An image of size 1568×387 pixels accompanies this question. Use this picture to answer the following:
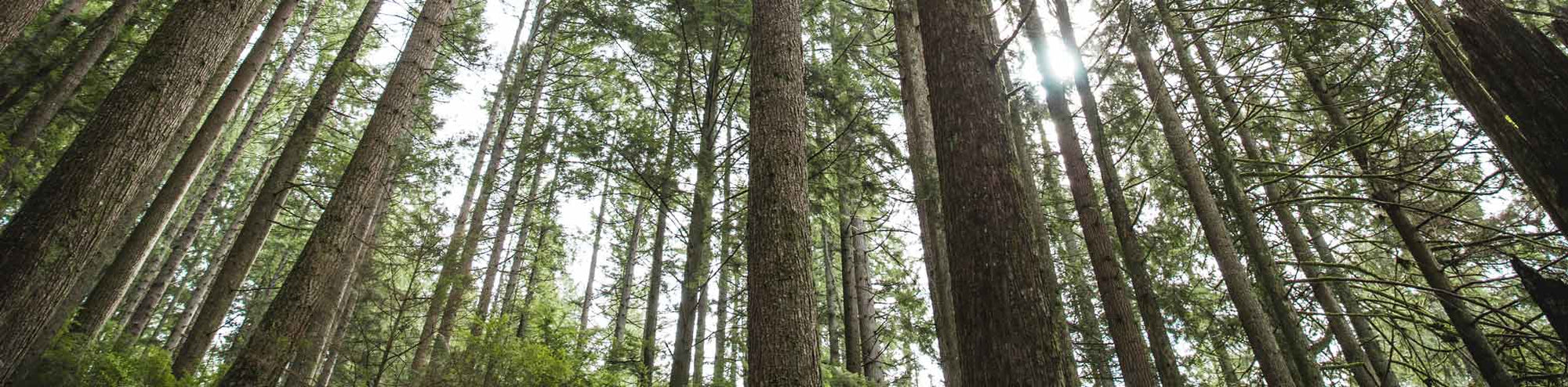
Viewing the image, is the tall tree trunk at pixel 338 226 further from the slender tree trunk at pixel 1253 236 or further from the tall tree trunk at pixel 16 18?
the slender tree trunk at pixel 1253 236

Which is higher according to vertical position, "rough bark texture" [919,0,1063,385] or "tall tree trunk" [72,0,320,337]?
"tall tree trunk" [72,0,320,337]

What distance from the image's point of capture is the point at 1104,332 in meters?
12.3

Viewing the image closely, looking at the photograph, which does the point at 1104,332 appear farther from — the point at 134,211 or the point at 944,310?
the point at 134,211

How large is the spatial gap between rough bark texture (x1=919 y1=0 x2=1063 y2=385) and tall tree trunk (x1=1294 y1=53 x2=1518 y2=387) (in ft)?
11.8

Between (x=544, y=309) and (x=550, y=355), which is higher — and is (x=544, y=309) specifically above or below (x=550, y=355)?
above

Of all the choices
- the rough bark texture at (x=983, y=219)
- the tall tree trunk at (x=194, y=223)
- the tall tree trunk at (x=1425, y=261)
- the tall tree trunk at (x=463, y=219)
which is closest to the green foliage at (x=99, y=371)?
the tall tree trunk at (x=463, y=219)

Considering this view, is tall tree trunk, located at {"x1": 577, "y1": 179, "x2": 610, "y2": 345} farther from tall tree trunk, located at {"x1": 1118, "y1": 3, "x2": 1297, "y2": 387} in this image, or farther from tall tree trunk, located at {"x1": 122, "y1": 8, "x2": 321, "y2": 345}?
tall tree trunk, located at {"x1": 1118, "y1": 3, "x2": 1297, "y2": 387}

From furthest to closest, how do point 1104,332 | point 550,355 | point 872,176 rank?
point 1104,332
point 872,176
point 550,355

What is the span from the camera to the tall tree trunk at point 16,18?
5.50 m

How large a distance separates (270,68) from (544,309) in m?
14.9

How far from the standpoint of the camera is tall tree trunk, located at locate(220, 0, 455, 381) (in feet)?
15.9

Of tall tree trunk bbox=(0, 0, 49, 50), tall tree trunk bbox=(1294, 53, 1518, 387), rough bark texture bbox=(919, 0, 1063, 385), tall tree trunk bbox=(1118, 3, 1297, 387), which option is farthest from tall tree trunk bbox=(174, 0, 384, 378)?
tall tree trunk bbox=(1294, 53, 1518, 387)

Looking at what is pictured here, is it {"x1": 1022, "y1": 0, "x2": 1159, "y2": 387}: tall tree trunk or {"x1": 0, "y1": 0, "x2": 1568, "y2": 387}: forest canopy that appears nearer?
{"x1": 0, "y1": 0, "x2": 1568, "y2": 387}: forest canopy

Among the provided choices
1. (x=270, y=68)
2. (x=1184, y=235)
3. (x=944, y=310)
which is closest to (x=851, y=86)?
(x=944, y=310)
